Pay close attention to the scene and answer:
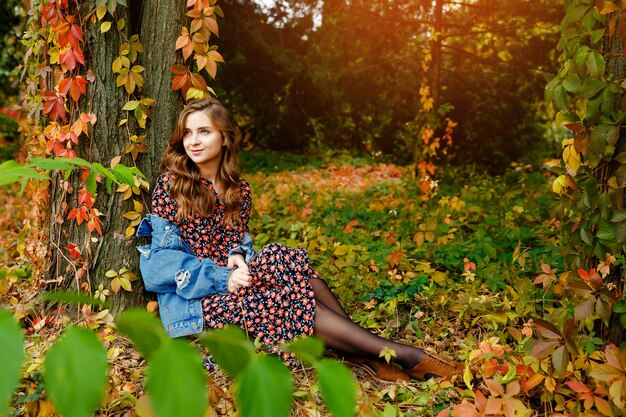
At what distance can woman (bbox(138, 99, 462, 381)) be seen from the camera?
2740mm

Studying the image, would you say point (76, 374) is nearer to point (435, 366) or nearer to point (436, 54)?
point (435, 366)

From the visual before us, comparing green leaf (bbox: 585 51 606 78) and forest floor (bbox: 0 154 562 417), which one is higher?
green leaf (bbox: 585 51 606 78)

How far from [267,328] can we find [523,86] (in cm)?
667

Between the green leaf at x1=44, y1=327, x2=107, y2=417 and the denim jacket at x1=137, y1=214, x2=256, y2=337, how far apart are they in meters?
2.35

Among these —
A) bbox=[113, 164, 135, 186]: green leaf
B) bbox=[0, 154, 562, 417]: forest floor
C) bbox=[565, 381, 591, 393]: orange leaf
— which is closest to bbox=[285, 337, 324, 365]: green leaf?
bbox=[113, 164, 135, 186]: green leaf

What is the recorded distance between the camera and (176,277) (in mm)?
2770

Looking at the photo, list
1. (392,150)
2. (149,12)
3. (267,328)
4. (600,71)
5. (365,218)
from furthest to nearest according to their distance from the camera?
(392,150), (365,218), (149,12), (267,328), (600,71)

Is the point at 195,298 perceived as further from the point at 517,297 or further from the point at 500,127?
the point at 500,127

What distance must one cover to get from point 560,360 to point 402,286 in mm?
1442

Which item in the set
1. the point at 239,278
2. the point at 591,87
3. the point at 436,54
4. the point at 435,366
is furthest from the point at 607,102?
the point at 436,54

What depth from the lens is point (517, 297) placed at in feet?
10.3

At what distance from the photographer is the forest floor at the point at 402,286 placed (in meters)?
2.46

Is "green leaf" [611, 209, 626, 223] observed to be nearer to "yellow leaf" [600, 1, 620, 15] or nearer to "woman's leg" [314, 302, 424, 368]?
"yellow leaf" [600, 1, 620, 15]

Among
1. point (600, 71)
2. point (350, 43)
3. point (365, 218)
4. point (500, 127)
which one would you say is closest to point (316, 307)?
point (600, 71)
